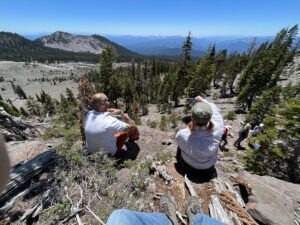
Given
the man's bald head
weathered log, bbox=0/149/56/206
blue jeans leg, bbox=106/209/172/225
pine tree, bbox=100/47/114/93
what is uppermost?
the man's bald head

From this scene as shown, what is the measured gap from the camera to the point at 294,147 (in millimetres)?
8250

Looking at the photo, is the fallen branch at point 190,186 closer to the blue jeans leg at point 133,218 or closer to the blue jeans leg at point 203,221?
the blue jeans leg at point 203,221

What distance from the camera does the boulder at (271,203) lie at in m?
3.94

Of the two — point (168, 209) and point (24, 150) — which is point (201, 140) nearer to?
point (168, 209)

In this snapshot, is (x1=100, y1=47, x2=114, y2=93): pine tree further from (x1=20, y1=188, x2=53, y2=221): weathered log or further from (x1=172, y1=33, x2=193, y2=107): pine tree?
(x1=20, y1=188, x2=53, y2=221): weathered log

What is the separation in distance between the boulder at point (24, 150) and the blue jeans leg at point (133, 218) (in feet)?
10.6

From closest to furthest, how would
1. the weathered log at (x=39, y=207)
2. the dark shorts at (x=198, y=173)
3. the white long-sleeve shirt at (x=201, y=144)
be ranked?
the weathered log at (x=39, y=207), the white long-sleeve shirt at (x=201, y=144), the dark shorts at (x=198, y=173)

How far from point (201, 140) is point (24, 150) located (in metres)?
4.10

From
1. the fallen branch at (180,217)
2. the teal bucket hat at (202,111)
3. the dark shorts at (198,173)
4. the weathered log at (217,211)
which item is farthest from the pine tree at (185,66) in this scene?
the fallen branch at (180,217)

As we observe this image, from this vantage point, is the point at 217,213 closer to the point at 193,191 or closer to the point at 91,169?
the point at 193,191

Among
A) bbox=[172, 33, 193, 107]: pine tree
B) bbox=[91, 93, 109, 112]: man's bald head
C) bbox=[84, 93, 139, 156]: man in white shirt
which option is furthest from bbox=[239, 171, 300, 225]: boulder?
bbox=[172, 33, 193, 107]: pine tree

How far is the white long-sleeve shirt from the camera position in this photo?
4.50 meters

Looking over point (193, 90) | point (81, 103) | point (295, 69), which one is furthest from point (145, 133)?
point (295, 69)

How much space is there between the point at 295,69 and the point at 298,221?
61455 millimetres
